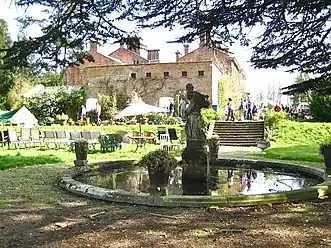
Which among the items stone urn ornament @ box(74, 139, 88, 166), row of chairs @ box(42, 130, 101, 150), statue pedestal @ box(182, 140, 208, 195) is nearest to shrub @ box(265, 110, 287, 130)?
row of chairs @ box(42, 130, 101, 150)

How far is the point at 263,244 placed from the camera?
4973 millimetres

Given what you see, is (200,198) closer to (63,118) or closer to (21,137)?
(21,137)

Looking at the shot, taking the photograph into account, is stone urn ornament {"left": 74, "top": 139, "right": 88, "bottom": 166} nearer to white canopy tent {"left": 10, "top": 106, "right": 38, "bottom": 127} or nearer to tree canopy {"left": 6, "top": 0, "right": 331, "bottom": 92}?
tree canopy {"left": 6, "top": 0, "right": 331, "bottom": 92}

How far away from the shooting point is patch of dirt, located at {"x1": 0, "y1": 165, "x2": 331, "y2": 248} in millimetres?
5117

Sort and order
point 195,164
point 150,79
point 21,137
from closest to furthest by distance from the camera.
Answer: point 195,164
point 21,137
point 150,79

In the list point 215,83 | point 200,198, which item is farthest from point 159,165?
point 215,83

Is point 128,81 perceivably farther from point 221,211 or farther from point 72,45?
point 221,211

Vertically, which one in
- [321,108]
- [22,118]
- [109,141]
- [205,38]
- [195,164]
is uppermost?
[205,38]

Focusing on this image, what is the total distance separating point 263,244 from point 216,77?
36812mm

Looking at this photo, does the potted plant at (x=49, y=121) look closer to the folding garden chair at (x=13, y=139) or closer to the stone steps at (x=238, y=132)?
the folding garden chair at (x=13, y=139)

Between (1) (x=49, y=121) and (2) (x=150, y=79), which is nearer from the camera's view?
(1) (x=49, y=121)

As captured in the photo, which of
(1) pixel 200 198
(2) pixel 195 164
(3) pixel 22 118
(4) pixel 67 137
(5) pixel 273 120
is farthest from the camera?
(5) pixel 273 120

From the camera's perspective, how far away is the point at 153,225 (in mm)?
5934

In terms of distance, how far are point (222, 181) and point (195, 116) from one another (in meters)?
1.75
